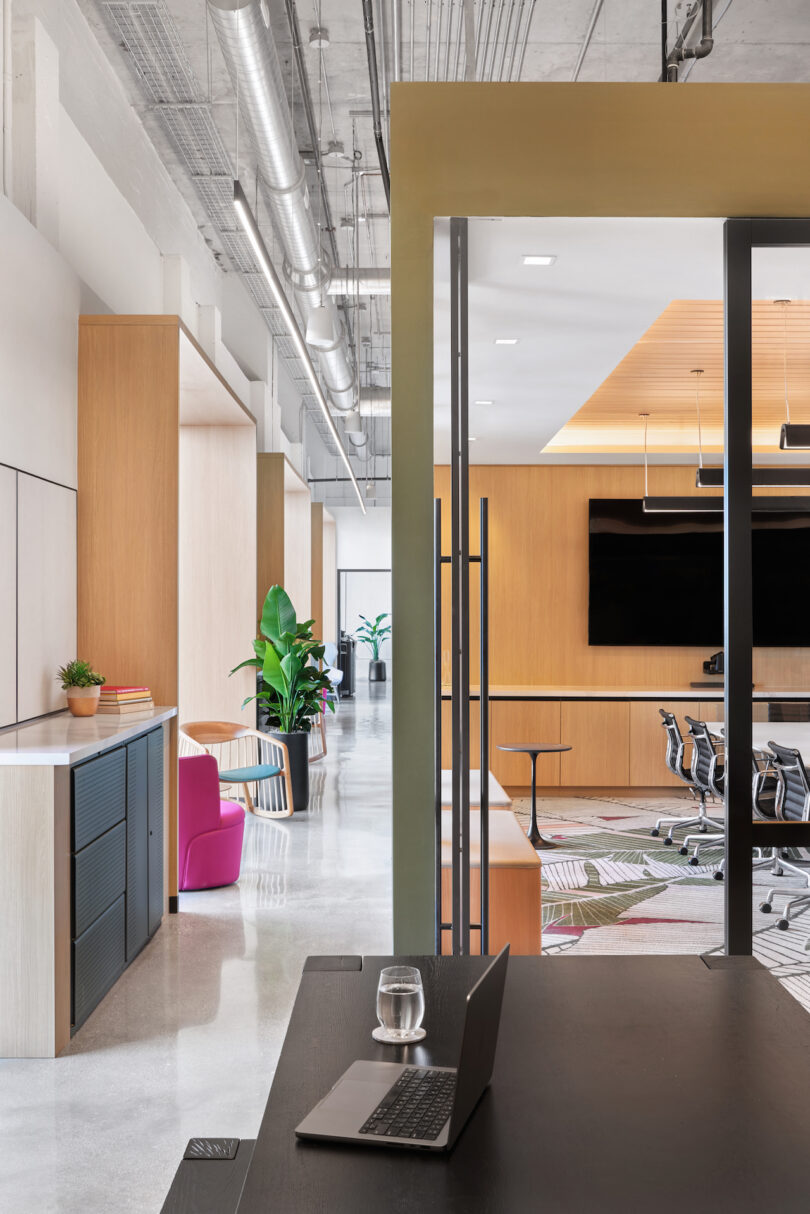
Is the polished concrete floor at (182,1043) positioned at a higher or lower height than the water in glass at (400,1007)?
lower

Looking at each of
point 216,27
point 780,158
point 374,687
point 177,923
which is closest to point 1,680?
point 177,923

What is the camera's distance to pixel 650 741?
31.2ft

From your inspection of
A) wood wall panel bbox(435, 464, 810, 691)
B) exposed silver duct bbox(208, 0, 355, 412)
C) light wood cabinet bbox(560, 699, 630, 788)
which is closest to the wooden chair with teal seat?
wood wall panel bbox(435, 464, 810, 691)

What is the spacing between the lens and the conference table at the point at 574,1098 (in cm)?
122

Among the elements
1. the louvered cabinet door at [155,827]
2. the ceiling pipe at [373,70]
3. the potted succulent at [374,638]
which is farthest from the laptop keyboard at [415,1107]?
the potted succulent at [374,638]

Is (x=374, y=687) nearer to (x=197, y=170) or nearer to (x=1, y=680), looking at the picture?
(x=197, y=170)

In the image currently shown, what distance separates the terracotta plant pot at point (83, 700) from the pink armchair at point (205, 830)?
808mm

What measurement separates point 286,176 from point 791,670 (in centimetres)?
659

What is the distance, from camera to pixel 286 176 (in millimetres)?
5941

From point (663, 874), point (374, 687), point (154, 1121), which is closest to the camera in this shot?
point (154, 1121)

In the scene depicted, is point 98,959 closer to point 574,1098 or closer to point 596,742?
point 574,1098

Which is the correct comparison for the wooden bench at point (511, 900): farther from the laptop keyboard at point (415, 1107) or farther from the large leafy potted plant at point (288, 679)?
the large leafy potted plant at point (288, 679)

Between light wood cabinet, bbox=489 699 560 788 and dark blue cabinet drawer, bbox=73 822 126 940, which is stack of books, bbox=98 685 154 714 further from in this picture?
light wood cabinet, bbox=489 699 560 788

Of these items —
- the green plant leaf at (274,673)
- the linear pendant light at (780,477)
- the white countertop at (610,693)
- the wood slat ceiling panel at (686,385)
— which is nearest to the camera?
the linear pendant light at (780,477)
